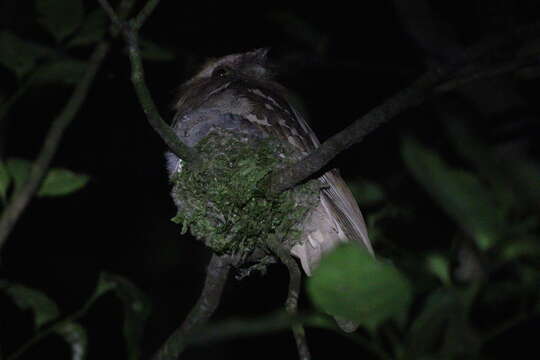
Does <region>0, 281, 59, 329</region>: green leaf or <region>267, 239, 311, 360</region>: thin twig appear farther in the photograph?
<region>0, 281, 59, 329</region>: green leaf

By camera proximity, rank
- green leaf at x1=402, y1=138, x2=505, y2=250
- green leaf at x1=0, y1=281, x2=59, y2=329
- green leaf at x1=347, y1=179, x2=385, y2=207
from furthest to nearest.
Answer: green leaf at x1=347, y1=179, x2=385, y2=207
green leaf at x1=0, y1=281, x2=59, y2=329
green leaf at x1=402, y1=138, x2=505, y2=250

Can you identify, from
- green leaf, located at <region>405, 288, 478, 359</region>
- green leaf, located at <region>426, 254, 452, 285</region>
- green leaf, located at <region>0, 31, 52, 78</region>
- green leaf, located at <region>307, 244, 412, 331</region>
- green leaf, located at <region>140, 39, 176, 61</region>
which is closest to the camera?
green leaf, located at <region>307, 244, 412, 331</region>

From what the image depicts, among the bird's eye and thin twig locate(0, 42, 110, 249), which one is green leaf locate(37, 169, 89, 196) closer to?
thin twig locate(0, 42, 110, 249)

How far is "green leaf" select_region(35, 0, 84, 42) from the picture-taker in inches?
120

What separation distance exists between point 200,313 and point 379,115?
1026mm

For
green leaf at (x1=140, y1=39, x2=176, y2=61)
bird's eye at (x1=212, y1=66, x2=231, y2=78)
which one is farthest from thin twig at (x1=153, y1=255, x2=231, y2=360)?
bird's eye at (x1=212, y1=66, x2=231, y2=78)

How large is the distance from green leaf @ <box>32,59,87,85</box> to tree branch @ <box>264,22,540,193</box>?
48.4 inches

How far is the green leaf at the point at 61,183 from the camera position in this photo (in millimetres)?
3129

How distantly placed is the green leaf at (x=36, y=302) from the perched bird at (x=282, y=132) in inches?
32.4

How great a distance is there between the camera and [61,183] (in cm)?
316

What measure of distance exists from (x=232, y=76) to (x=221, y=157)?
94 centimetres

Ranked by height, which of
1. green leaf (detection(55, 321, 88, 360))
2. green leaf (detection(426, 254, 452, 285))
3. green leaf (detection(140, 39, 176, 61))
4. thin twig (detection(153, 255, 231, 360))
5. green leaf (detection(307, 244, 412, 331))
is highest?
green leaf (detection(140, 39, 176, 61))

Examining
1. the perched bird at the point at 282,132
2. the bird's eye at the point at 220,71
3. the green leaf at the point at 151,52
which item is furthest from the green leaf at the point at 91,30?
the bird's eye at the point at 220,71

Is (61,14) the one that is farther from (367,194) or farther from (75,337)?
(367,194)
